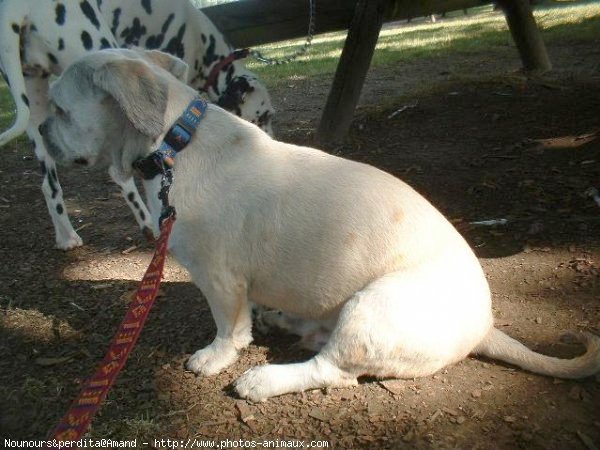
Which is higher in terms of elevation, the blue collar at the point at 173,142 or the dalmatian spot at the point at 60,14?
the dalmatian spot at the point at 60,14

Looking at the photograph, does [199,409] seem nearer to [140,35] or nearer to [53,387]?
[53,387]

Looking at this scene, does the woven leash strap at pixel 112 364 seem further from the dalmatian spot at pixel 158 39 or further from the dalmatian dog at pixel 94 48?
the dalmatian spot at pixel 158 39

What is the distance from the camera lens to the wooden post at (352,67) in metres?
5.88

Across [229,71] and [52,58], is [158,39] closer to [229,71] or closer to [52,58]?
[229,71]

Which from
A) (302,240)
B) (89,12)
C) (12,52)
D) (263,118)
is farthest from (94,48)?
(302,240)

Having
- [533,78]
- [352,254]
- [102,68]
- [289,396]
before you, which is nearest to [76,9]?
[102,68]

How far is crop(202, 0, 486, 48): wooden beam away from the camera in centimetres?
597

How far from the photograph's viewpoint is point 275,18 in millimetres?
6035

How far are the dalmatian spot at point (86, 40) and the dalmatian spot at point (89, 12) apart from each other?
12 centimetres

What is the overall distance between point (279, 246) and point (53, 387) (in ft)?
4.68

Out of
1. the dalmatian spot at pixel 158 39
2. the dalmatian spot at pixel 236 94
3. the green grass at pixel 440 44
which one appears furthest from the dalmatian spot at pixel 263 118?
the green grass at pixel 440 44

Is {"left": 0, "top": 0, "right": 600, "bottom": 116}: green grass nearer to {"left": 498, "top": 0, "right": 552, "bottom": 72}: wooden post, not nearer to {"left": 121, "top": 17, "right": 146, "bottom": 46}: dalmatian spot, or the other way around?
{"left": 498, "top": 0, "right": 552, "bottom": 72}: wooden post

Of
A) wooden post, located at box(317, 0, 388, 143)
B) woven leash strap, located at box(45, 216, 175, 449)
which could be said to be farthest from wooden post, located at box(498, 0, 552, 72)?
woven leash strap, located at box(45, 216, 175, 449)

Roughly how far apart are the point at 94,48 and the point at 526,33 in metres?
5.77
